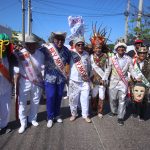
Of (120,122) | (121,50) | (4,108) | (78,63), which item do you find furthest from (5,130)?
(121,50)

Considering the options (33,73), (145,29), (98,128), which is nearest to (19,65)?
(33,73)

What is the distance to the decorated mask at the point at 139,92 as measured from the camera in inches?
249

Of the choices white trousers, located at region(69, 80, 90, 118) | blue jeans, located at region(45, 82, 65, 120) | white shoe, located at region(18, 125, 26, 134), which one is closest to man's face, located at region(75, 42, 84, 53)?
white trousers, located at region(69, 80, 90, 118)

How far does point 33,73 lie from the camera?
5789 mm

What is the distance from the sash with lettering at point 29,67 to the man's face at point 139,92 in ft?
7.26

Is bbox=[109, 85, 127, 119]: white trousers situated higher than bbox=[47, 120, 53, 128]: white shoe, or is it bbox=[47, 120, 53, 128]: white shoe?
bbox=[109, 85, 127, 119]: white trousers

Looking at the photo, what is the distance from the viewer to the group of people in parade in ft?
18.4

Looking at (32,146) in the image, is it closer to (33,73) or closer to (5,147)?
(5,147)

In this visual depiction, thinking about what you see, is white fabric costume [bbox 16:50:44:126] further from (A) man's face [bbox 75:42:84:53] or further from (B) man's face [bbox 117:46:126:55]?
(B) man's face [bbox 117:46:126:55]

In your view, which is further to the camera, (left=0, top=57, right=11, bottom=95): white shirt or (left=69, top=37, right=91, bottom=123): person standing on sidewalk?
(left=69, top=37, right=91, bottom=123): person standing on sidewalk

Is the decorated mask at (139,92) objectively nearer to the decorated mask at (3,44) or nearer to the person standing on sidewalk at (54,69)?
the person standing on sidewalk at (54,69)

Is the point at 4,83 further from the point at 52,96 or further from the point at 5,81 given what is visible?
the point at 52,96

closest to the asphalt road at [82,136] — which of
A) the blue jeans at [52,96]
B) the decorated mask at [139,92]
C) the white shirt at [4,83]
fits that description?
the blue jeans at [52,96]

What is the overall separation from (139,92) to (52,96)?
201 centimetres
